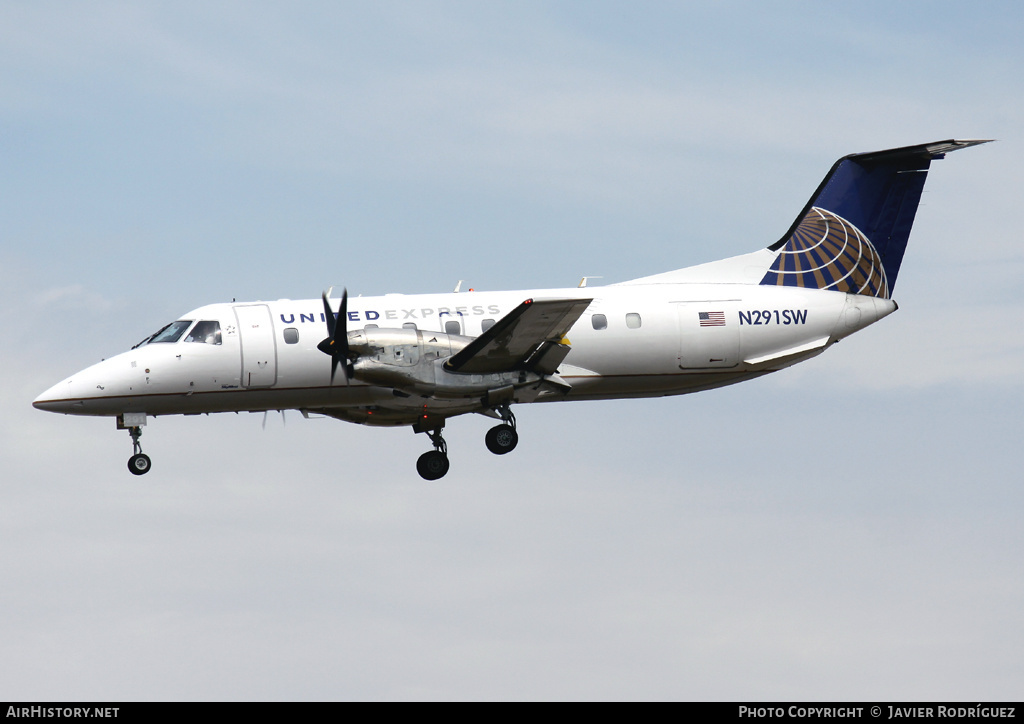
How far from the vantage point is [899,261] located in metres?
30.0

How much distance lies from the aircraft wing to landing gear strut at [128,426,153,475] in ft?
20.2

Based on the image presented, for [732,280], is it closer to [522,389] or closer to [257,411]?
[522,389]

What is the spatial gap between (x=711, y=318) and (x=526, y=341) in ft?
14.7

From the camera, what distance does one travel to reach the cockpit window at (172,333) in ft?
84.5

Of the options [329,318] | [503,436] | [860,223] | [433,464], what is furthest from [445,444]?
[860,223]

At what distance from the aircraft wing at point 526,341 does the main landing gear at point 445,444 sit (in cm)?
113

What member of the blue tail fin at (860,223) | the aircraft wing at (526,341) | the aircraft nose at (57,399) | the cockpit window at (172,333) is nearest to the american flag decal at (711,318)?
the blue tail fin at (860,223)

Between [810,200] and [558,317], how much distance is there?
8.79 meters

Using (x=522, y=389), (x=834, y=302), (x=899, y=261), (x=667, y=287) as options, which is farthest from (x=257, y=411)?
(x=899, y=261)

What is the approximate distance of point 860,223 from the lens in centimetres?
3011

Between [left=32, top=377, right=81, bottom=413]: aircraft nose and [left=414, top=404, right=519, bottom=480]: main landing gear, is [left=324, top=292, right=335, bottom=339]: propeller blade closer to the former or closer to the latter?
[left=414, top=404, right=519, bottom=480]: main landing gear

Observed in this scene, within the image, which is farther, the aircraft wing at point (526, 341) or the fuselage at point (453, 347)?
the fuselage at point (453, 347)

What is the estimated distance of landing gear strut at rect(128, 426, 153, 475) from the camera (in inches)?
1011

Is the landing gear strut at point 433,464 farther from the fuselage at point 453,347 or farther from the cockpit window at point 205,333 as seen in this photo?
the cockpit window at point 205,333
